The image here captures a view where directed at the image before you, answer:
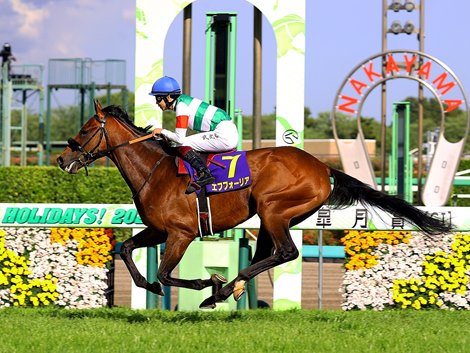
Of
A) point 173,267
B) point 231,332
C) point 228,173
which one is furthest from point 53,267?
point 231,332

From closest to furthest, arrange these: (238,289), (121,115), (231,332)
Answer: (231,332) → (238,289) → (121,115)

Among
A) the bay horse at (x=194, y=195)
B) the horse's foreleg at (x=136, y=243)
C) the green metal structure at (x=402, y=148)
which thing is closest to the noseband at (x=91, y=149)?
the bay horse at (x=194, y=195)

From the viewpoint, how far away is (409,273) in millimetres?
7887

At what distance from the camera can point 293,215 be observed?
6.52 m

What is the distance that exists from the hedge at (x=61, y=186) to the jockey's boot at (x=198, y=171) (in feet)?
32.2

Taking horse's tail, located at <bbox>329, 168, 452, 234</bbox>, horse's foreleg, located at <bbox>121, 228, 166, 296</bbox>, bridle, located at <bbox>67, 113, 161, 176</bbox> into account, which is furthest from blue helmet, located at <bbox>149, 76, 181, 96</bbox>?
horse's tail, located at <bbox>329, 168, 452, 234</bbox>

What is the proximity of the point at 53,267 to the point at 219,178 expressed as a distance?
2299mm

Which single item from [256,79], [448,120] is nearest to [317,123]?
[448,120]

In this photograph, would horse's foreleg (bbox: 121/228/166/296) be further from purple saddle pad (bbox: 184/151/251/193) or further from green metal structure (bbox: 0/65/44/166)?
green metal structure (bbox: 0/65/44/166)

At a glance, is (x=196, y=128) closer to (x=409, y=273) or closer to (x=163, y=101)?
(x=163, y=101)

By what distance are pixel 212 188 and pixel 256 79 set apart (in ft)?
9.17

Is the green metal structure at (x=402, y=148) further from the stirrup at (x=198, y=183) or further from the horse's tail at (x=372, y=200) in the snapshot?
the stirrup at (x=198, y=183)

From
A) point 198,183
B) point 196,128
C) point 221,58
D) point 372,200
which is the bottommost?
point 372,200

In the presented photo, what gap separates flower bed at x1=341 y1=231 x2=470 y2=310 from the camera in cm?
784
